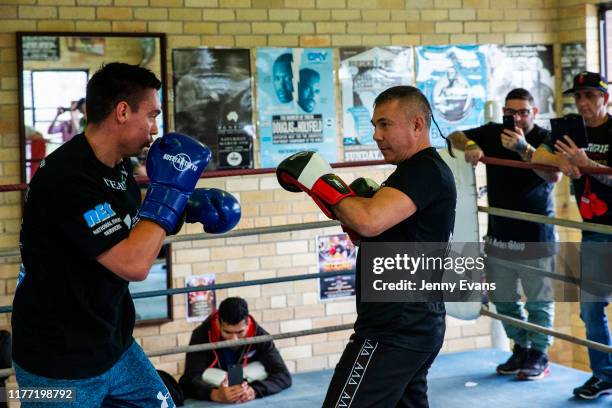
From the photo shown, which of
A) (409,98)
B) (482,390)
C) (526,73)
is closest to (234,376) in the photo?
(482,390)

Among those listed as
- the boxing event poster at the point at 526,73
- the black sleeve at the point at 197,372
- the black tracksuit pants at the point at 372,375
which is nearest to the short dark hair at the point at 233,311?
the black sleeve at the point at 197,372

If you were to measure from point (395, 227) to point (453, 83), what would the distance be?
4.31 m

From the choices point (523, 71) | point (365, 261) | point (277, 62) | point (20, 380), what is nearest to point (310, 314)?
point (277, 62)

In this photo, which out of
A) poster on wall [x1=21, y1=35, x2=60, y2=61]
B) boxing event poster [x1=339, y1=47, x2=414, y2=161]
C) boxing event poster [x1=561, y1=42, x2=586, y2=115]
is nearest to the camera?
poster on wall [x1=21, y1=35, x2=60, y2=61]

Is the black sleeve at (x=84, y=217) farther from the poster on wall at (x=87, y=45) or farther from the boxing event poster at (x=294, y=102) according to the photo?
the boxing event poster at (x=294, y=102)

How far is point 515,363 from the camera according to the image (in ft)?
15.3

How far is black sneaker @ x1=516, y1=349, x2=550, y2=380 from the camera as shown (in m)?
4.57

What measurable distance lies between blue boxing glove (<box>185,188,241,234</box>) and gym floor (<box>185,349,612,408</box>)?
70.8 inches

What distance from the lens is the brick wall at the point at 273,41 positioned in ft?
18.9

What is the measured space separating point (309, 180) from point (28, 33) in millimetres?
3516

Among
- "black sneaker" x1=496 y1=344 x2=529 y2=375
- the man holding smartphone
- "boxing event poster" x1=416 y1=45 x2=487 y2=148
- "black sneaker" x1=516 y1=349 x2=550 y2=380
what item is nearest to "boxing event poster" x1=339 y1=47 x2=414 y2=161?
"boxing event poster" x1=416 y1=45 x2=487 y2=148

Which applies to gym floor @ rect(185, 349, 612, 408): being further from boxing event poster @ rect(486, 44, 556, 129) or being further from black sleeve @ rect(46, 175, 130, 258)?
boxing event poster @ rect(486, 44, 556, 129)

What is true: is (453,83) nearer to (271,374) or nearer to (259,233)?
(271,374)

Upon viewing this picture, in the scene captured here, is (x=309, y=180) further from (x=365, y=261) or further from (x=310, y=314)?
(x=310, y=314)
